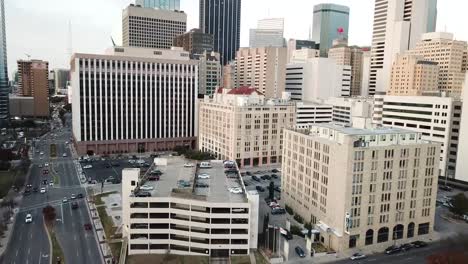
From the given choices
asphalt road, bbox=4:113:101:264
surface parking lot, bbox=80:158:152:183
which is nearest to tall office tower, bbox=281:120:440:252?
asphalt road, bbox=4:113:101:264

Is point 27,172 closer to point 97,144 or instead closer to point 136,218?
point 97,144

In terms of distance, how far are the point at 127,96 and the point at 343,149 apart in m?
117

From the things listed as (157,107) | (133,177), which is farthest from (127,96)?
(133,177)

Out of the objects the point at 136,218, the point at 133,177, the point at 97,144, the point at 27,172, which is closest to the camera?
the point at 136,218

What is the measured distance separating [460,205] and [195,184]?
2539 inches

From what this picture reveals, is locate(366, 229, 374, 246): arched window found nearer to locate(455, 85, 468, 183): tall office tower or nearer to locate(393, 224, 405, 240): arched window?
locate(393, 224, 405, 240): arched window

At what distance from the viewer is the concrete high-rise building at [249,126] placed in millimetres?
149250

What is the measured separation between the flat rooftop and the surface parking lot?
123 feet

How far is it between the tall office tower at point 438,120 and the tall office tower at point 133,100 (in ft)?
289

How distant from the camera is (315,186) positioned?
3511 inches

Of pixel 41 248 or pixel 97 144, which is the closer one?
pixel 41 248

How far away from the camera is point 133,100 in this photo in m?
173

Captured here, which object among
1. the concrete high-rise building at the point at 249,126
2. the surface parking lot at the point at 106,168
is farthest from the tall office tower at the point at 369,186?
the surface parking lot at the point at 106,168

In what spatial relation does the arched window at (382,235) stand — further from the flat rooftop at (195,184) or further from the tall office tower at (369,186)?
the flat rooftop at (195,184)
